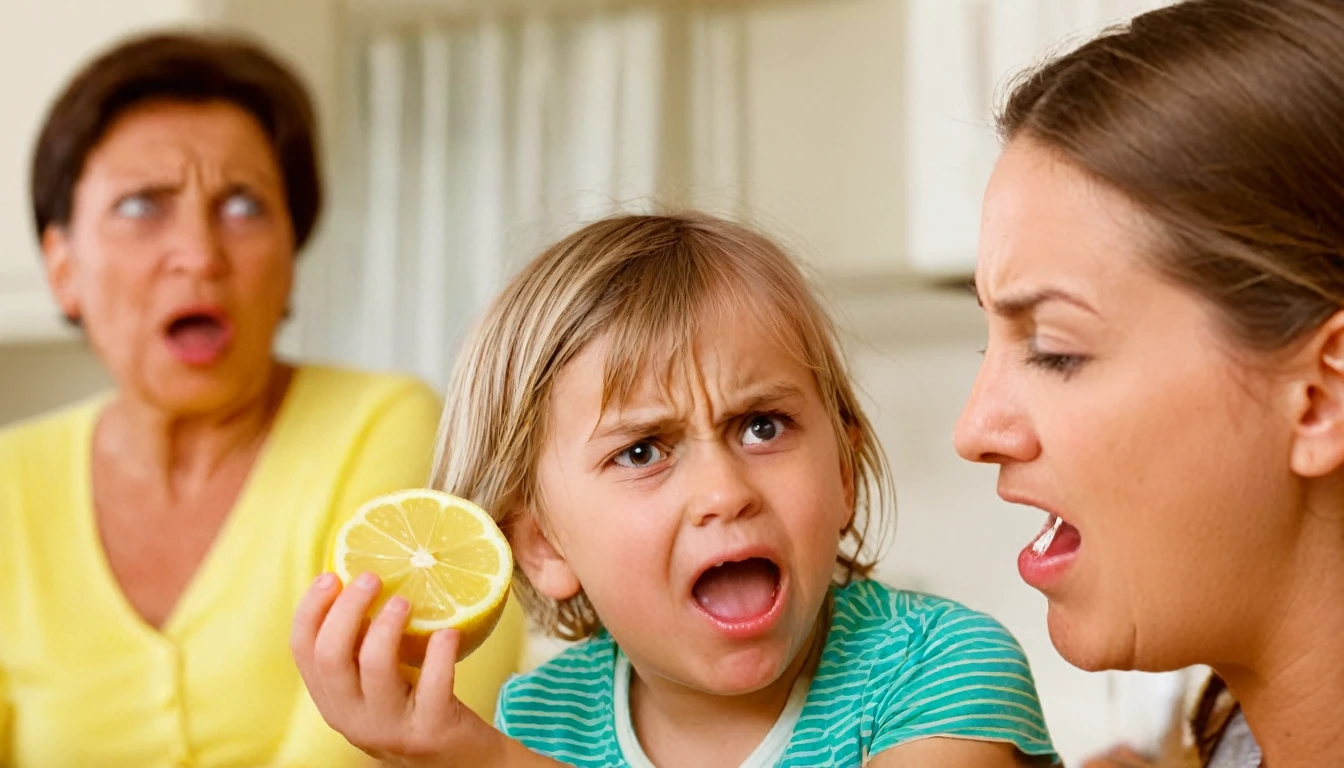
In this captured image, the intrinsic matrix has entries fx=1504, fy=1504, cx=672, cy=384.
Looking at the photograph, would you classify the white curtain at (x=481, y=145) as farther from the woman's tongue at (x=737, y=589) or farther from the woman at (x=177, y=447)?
the woman's tongue at (x=737, y=589)

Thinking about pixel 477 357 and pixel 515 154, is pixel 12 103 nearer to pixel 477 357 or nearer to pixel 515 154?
pixel 515 154

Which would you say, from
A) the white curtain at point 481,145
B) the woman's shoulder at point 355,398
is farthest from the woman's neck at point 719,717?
the white curtain at point 481,145

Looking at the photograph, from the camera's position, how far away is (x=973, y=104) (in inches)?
103

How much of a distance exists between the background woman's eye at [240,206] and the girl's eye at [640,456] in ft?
3.36

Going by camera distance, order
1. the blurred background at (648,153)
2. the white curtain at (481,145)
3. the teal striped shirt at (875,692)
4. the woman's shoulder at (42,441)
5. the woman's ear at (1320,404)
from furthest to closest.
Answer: the white curtain at (481,145)
the blurred background at (648,153)
the woman's shoulder at (42,441)
the teal striped shirt at (875,692)
the woman's ear at (1320,404)

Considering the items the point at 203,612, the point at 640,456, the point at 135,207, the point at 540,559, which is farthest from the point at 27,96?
the point at 640,456

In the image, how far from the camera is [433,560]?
109 cm

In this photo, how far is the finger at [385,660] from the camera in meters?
1.02

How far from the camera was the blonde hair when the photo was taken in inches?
46.2

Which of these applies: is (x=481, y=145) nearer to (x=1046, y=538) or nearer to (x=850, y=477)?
(x=850, y=477)

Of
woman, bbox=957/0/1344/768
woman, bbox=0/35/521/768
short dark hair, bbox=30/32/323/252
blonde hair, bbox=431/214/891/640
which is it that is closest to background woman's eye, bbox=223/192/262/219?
woman, bbox=0/35/521/768

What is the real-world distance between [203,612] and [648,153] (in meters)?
1.62

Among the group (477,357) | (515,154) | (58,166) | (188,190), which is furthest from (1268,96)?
(515,154)

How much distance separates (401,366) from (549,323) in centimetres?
231
